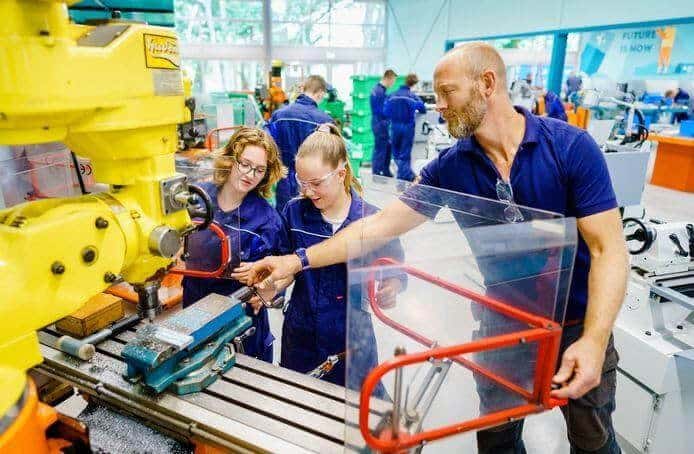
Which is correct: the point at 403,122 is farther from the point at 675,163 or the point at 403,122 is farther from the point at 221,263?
the point at 221,263

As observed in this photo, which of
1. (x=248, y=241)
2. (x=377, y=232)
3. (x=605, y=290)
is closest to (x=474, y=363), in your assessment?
(x=605, y=290)

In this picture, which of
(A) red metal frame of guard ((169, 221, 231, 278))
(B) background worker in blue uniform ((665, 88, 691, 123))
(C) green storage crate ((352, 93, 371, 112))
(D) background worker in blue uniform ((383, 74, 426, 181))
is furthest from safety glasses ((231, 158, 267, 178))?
(B) background worker in blue uniform ((665, 88, 691, 123))

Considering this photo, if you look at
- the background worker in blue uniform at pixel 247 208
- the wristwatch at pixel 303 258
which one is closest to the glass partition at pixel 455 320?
the wristwatch at pixel 303 258

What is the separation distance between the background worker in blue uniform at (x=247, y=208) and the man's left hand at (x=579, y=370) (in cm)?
105

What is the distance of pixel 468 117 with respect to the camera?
58.2 inches

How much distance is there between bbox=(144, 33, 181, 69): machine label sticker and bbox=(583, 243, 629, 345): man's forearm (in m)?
1.28

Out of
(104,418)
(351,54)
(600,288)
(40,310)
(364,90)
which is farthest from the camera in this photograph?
(351,54)

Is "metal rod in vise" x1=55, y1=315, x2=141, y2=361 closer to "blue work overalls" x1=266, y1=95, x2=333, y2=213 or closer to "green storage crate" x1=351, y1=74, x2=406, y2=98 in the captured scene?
"blue work overalls" x1=266, y1=95, x2=333, y2=213

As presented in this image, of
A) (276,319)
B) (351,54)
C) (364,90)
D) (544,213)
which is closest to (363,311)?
(544,213)

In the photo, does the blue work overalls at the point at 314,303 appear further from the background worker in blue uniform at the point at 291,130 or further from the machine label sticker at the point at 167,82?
the background worker in blue uniform at the point at 291,130

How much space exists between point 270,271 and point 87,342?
584mm

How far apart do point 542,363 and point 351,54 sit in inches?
560

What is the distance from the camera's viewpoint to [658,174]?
7777mm

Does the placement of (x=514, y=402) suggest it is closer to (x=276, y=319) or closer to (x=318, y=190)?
(x=318, y=190)
